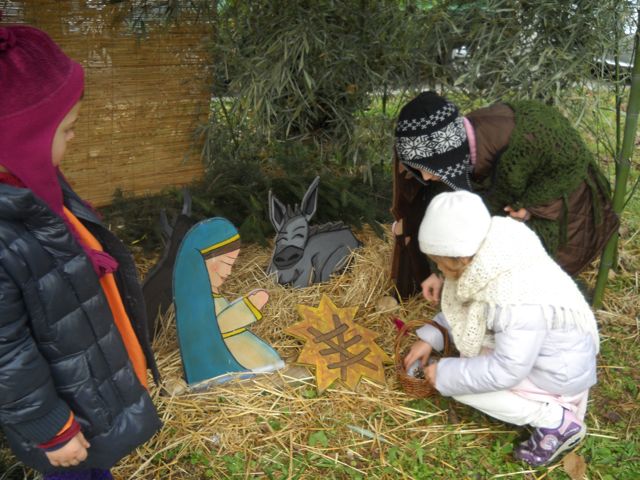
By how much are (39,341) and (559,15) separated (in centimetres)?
279

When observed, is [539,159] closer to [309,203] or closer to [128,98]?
[309,203]

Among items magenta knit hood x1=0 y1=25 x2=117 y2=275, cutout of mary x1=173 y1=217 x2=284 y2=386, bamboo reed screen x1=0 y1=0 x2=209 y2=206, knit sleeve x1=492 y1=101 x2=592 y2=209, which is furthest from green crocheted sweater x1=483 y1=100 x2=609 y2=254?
bamboo reed screen x1=0 y1=0 x2=209 y2=206

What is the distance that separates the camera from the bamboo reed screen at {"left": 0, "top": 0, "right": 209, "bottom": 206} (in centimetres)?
373

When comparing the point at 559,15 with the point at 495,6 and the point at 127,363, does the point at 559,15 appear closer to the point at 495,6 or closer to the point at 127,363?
the point at 495,6

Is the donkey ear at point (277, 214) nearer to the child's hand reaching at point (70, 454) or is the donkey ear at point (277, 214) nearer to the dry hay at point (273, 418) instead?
the dry hay at point (273, 418)

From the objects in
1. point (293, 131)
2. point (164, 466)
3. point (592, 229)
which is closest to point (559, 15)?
point (592, 229)

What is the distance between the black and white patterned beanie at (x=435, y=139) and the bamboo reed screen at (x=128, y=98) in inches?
80.7

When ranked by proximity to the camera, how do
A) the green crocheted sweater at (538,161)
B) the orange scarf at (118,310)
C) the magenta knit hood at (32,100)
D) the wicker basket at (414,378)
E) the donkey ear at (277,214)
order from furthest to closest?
the donkey ear at (277,214) < the wicker basket at (414,378) < the green crocheted sweater at (538,161) < the orange scarf at (118,310) < the magenta knit hood at (32,100)

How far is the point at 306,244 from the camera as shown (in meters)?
3.46

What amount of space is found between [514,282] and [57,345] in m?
1.49

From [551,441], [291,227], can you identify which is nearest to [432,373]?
[551,441]

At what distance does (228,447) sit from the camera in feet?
8.14

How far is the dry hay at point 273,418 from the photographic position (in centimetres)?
245

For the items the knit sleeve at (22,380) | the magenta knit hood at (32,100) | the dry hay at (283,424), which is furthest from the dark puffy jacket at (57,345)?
the dry hay at (283,424)
